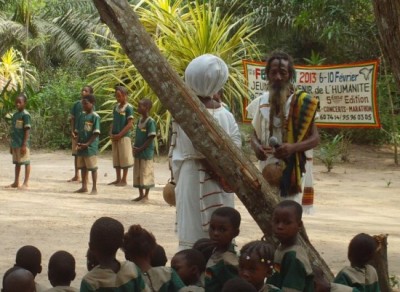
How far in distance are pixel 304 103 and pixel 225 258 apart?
54.0 inches

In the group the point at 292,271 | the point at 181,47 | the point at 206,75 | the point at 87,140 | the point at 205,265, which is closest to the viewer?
the point at 292,271

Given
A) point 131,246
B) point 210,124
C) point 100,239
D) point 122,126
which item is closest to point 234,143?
point 210,124

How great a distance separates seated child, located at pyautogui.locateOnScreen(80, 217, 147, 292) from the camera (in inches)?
141

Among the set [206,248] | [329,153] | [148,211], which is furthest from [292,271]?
[329,153]

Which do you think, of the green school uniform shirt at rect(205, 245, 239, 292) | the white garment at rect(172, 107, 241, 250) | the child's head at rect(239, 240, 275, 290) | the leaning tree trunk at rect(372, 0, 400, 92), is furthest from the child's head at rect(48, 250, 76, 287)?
the leaning tree trunk at rect(372, 0, 400, 92)

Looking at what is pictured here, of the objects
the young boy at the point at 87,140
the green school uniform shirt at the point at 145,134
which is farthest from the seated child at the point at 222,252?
the young boy at the point at 87,140

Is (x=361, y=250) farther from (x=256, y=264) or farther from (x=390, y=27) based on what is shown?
(x=390, y=27)

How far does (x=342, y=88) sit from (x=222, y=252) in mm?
11020

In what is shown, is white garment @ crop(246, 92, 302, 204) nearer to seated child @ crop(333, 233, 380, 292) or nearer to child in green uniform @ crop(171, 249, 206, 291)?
seated child @ crop(333, 233, 380, 292)

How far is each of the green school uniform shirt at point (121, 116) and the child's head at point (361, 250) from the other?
8707 mm

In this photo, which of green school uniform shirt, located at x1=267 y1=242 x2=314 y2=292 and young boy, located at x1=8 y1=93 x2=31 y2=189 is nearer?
green school uniform shirt, located at x1=267 y1=242 x2=314 y2=292

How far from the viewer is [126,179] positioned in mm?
14328

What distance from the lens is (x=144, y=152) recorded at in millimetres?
12234

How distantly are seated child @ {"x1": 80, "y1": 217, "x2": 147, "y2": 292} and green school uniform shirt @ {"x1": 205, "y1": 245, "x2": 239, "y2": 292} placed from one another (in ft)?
2.67
